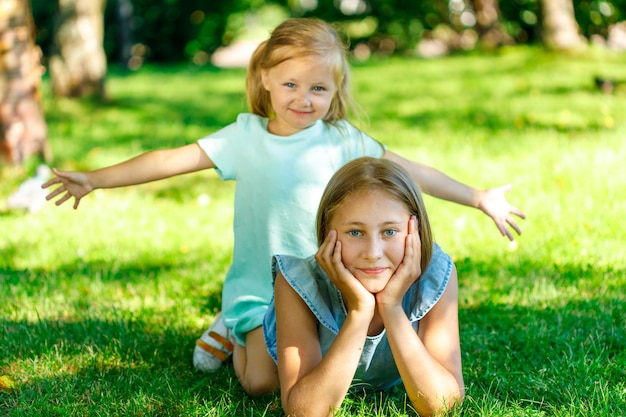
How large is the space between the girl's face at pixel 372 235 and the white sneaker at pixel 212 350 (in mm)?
856

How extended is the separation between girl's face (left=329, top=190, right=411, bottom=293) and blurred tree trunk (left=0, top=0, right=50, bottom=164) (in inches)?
170

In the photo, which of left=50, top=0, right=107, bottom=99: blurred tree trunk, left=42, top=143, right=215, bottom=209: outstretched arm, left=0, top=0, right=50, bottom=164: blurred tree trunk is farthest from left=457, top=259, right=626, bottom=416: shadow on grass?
left=50, top=0, right=107, bottom=99: blurred tree trunk

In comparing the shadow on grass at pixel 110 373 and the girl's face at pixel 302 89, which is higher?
the girl's face at pixel 302 89

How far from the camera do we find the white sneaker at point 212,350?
10.1 feet

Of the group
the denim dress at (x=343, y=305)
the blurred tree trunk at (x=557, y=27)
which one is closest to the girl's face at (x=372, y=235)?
the denim dress at (x=343, y=305)

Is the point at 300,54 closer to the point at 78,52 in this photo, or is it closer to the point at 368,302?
the point at 368,302

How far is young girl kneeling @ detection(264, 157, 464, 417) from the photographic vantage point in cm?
240

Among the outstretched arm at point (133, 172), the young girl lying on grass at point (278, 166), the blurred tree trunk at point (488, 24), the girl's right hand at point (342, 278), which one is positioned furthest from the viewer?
the blurred tree trunk at point (488, 24)

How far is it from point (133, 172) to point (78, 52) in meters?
6.49

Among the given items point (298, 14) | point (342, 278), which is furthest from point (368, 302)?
point (298, 14)

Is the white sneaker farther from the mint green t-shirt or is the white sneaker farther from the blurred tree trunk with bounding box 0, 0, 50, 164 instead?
the blurred tree trunk with bounding box 0, 0, 50, 164

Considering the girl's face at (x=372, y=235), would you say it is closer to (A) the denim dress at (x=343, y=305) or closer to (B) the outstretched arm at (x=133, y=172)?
(A) the denim dress at (x=343, y=305)


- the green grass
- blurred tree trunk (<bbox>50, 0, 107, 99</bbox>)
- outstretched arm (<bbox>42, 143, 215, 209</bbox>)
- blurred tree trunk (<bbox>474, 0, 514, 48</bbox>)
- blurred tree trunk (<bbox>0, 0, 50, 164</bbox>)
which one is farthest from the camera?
blurred tree trunk (<bbox>474, 0, 514, 48</bbox>)

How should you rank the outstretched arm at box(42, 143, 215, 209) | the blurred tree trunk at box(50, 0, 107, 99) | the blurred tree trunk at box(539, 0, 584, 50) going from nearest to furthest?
the outstretched arm at box(42, 143, 215, 209) → the blurred tree trunk at box(50, 0, 107, 99) → the blurred tree trunk at box(539, 0, 584, 50)
